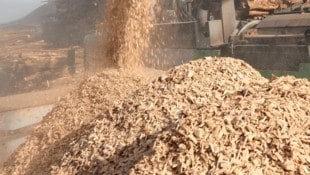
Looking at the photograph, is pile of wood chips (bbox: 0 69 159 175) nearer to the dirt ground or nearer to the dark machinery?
the dark machinery

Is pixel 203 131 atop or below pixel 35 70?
atop

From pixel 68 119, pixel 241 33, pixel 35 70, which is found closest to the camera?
pixel 68 119

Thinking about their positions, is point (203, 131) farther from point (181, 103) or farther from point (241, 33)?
point (241, 33)

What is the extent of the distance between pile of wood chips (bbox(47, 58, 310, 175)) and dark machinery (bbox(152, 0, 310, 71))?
3.07 metres

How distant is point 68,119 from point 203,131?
142 inches

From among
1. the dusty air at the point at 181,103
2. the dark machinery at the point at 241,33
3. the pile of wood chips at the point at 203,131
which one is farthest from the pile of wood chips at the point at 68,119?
the dark machinery at the point at 241,33

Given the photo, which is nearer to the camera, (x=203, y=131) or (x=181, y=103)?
(x=203, y=131)

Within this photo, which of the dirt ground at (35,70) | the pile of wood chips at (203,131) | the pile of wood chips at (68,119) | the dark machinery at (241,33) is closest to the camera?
the pile of wood chips at (203,131)

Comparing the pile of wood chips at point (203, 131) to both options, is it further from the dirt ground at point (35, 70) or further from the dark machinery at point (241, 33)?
the dirt ground at point (35, 70)

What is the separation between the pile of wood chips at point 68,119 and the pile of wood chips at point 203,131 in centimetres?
71

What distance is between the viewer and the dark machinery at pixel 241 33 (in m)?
7.78

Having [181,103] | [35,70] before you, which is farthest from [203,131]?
[35,70]

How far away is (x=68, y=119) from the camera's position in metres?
A: 6.47

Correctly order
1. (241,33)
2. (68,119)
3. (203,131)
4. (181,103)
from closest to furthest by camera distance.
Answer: (203,131), (181,103), (68,119), (241,33)
